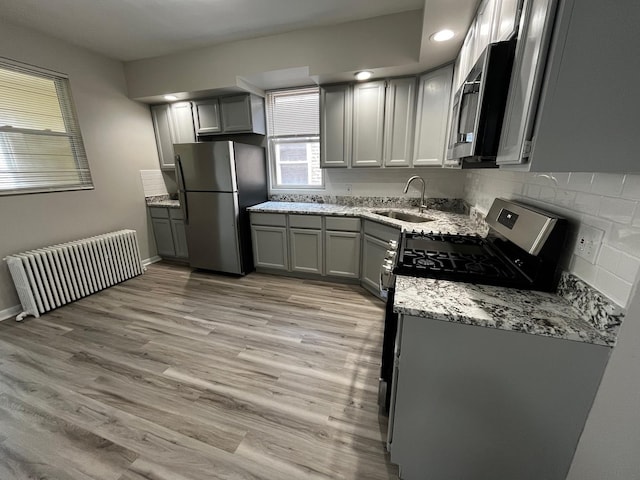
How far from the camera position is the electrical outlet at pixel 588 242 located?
0.88 metres

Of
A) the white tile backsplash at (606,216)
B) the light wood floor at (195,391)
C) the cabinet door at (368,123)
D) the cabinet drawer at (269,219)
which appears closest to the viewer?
the white tile backsplash at (606,216)

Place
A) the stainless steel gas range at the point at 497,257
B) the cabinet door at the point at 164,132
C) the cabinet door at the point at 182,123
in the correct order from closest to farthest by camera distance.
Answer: the stainless steel gas range at the point at 497,257, the cabinet door at the point at 182,123, the cabinet door at the point at 164,132

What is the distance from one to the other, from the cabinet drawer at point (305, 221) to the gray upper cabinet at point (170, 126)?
198cm

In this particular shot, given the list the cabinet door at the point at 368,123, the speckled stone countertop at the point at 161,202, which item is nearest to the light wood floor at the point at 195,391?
the speckled stone countertop at the point at 161,202

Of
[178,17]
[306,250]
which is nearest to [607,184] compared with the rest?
[306,250]

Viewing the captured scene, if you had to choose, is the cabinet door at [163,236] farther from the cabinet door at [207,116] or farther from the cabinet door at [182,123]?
the cabinet door at [207,116]

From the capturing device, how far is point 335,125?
2.91m

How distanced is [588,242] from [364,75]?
2.44 m

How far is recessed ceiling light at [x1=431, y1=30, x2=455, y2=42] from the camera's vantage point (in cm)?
182

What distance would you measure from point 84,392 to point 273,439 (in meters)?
1.34

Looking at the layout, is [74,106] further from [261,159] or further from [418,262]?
[418,262]

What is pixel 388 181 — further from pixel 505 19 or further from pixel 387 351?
pixel 387 351

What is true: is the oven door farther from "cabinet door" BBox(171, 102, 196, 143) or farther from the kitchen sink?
"cabinet door" BBox(171, 102, 196, 143)

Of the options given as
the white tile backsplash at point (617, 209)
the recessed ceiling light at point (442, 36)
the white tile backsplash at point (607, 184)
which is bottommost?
the white tile backsplash at point (617, 209)
